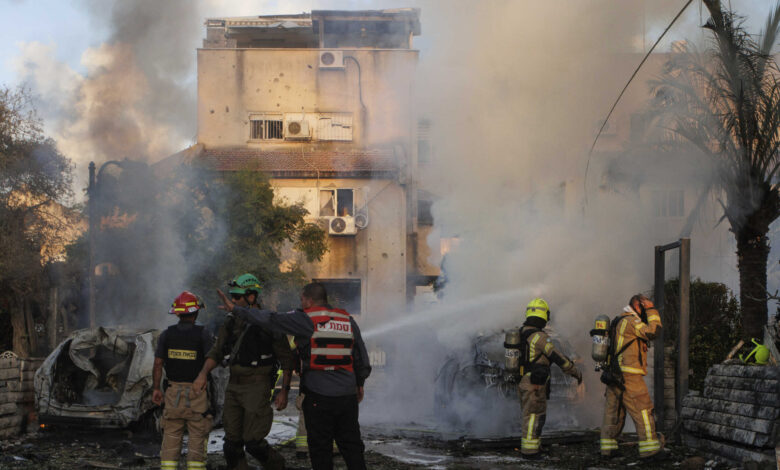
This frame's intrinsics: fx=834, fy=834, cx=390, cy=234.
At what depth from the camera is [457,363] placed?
11.6 metres

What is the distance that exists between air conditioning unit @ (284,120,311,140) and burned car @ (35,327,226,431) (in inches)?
755

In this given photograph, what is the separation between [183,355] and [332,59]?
23.1 m

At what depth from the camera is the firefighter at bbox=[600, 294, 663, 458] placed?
869cm

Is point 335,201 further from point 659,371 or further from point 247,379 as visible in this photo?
point 247,379

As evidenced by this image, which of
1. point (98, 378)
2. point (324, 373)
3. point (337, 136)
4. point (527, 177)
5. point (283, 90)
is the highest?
point (283, 90)

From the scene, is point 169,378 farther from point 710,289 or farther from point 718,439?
point 710,289

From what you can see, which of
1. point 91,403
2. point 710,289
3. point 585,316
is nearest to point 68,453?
point 91,403

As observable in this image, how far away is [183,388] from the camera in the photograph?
739cm

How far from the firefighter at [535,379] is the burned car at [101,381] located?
401cm

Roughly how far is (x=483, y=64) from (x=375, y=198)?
1157 cm

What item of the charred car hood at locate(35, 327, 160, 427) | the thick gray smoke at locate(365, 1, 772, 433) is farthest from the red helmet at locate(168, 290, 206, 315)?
the thick gray smoke at locate(365, 1, 772, 433)

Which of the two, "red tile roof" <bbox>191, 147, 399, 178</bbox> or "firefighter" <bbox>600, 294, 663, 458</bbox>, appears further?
"red tile roof" <bbox>191, 147, 399, 178</bbox>

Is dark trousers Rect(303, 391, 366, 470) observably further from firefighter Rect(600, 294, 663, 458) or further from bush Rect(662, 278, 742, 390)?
bush Rect(662, 278, 742, 390)

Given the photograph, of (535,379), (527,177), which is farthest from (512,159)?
(535,379)
